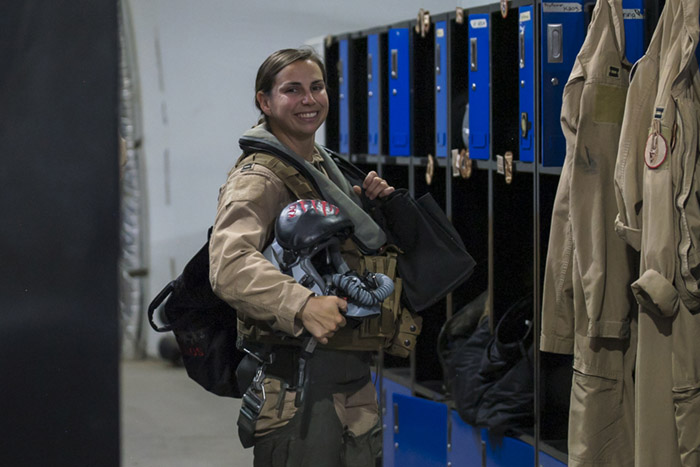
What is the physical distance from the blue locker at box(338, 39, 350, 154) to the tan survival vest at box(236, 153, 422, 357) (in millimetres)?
2033

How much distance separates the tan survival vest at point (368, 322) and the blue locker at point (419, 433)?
1299 mm

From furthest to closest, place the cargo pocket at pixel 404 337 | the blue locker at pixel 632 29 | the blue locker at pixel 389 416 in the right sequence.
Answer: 1. the blue locker at pixel 389 416
2. the blue locker at pixel 632 29
3. the cargo pocket at pixel 404 337

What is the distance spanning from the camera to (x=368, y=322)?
7.55ft

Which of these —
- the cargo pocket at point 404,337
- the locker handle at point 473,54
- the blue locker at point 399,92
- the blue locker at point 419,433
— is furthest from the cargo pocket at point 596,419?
the blue locker at point 399,92

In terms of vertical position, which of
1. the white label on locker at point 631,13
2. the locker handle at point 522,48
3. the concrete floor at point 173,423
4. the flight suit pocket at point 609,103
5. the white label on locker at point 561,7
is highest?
the white label on locker at point 561,7

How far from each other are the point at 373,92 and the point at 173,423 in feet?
7.03

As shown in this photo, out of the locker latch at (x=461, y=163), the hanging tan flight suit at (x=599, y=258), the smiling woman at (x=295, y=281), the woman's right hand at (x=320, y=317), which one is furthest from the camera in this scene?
the locker latch at (x=461, y=163)

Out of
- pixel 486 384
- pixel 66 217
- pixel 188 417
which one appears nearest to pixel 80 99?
pixel 66 217

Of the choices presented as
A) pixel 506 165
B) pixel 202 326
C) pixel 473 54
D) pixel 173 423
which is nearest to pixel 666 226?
pixel 506 165

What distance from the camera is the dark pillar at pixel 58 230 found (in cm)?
75

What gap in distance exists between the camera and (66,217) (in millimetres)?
753

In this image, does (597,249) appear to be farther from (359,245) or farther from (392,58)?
(392,58)

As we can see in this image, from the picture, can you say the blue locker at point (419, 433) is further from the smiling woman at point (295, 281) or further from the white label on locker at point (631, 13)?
the white label on locker at point (631, 13)

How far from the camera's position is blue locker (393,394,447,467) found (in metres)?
3.69
